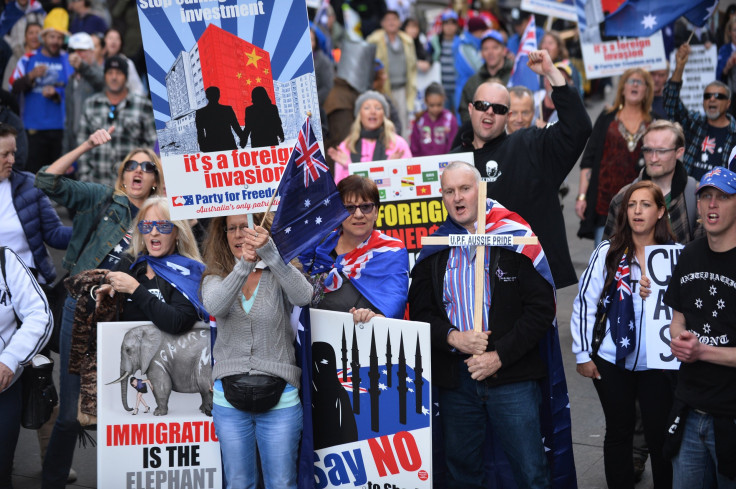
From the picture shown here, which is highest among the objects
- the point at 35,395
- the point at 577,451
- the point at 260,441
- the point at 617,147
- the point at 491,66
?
the point at 491,66

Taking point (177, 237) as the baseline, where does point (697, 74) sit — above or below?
above

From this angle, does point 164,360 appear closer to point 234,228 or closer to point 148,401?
point 148,401

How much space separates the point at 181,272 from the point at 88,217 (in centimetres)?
111

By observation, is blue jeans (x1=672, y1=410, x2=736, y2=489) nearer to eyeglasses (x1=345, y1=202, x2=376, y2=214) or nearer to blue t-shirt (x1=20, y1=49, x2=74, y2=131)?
eyeglasses (x1=345, y1=202, x2=376, y2=214)

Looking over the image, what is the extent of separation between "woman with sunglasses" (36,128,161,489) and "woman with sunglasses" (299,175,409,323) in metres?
1.48

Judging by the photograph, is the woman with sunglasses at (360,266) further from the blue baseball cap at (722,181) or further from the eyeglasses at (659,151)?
the eyeglasses at (659,151)

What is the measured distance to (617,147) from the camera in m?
8.55

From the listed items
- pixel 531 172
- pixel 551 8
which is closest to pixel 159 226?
pixel 531 172

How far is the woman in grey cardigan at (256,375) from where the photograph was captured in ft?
16.3

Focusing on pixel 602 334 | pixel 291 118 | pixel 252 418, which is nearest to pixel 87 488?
pixel 252 418

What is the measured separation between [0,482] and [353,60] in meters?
A: 8.29

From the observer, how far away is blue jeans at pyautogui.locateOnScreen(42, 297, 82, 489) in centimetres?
606

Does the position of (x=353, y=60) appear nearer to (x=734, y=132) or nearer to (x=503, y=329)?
(x=734, y=132)

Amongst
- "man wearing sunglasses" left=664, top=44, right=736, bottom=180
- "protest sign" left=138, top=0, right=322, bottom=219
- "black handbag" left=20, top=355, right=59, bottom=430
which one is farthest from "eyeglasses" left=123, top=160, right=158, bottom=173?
"man wearing sunglasses" left=664, top=44, right=736, bottom=180
